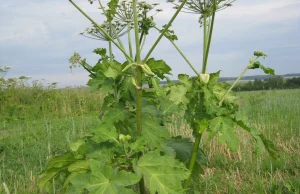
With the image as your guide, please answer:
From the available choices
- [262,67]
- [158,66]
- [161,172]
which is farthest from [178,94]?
[262,67]

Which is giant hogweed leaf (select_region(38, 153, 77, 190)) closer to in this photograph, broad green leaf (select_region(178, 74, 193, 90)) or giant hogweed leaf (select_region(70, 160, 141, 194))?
giant hogweed leaf (select_region(70, 160, 141, 194))

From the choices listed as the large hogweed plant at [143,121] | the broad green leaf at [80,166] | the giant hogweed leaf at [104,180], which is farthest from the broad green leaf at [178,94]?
the broad green leaf at [80,166]

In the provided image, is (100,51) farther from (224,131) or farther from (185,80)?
(224,131)

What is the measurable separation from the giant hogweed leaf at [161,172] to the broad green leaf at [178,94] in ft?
1.27

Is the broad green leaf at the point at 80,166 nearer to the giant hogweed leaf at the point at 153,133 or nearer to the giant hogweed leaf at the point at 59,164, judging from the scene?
the giant hogweed leaf at the point at 59,164

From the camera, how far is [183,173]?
2113mm

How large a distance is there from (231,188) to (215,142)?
5.39ft

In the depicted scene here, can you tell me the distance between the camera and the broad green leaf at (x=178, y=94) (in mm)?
2326

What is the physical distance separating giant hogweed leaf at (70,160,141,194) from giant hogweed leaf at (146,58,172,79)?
663 millimetres

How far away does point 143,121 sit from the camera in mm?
2338


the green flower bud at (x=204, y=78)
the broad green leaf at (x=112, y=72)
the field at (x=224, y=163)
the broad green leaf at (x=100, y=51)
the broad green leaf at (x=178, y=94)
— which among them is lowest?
the field at (x=224, y=163)

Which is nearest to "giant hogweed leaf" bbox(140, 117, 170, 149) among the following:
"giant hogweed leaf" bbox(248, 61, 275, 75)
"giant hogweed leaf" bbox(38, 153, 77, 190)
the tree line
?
"giant hogweed leaf" bbox(38, 153, 77, 190)

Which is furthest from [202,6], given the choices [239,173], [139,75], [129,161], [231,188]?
[239,173]

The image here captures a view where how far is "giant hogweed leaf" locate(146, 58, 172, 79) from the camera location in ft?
7.42
